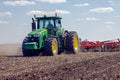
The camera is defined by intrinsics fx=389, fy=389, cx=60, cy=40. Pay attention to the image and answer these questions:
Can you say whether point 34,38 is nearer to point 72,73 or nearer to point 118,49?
point 118,49

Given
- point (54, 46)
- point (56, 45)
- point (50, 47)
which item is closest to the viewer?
point (50, 47)

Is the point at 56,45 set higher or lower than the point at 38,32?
lower

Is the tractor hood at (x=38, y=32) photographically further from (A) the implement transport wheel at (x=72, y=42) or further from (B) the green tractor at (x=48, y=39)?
(A) the implement transport wheel at (x=72, y=42)

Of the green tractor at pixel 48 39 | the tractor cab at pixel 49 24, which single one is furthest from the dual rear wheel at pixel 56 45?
the tractor cab at pixel 49 24

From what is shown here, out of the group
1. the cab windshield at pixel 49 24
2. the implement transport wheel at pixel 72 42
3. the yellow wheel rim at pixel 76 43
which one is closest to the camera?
the cab windshield at pixel 49 24

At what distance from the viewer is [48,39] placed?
2267 centimetres

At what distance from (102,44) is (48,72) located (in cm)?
1591

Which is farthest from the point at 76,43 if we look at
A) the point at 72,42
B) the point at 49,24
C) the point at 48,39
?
the point at 48,39

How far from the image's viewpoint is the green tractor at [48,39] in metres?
22.8

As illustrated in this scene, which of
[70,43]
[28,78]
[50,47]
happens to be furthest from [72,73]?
[70,43]

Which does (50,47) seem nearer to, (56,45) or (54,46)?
(54,46)

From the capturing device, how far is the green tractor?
22766 millimetres

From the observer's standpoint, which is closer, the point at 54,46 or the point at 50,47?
the point at 50,47

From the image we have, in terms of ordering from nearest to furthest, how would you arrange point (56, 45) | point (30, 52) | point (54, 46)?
point (54, 46)
point (56, 45)
point (30, 52)
